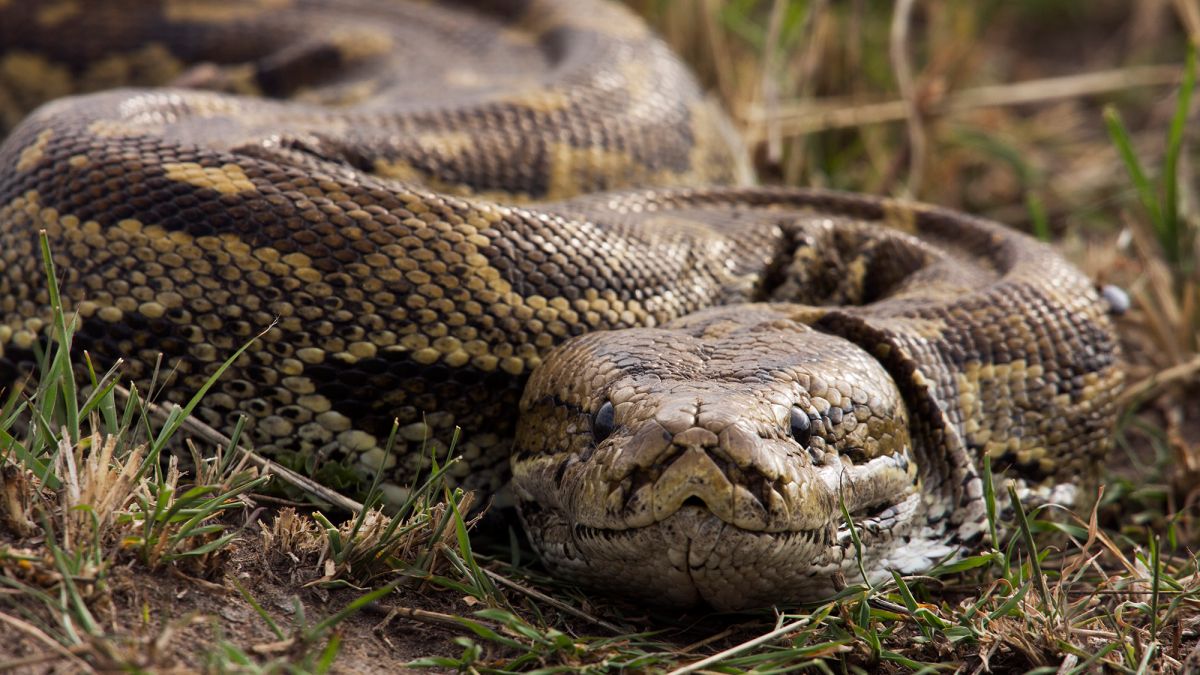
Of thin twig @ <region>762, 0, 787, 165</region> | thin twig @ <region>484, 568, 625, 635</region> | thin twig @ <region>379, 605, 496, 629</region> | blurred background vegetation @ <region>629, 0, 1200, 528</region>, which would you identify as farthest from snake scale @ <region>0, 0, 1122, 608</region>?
thin twig @ <region>762, 0, 787, 165</region>

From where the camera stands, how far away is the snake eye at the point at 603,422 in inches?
151

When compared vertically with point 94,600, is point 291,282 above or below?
above

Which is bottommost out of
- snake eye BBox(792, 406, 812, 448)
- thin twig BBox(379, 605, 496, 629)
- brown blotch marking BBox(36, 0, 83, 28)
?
thin twig BBox(379, 605, 496, 629)

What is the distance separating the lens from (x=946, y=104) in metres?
8.10

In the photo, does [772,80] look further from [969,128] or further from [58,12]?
[58,12]

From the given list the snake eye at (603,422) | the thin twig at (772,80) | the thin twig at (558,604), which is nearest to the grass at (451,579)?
the thin twig at (558,604)

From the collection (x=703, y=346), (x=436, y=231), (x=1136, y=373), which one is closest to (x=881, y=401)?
(x=703, y=346)

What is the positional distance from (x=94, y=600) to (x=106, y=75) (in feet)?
17.0

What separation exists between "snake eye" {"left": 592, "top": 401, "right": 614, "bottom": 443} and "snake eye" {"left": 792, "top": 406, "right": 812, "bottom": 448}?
570 millimetres

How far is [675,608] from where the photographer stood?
3.99 metres

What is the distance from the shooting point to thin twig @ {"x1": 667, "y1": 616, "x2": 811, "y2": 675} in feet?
11.4

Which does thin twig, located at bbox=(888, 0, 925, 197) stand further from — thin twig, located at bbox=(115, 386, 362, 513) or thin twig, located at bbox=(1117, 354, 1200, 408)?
thin twig, located at bbox=(115, 386, 362, 513)

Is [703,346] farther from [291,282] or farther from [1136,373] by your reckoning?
[1136,373]

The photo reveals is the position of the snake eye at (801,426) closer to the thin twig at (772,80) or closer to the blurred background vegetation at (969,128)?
the blurred background vegetation at (969,128)
